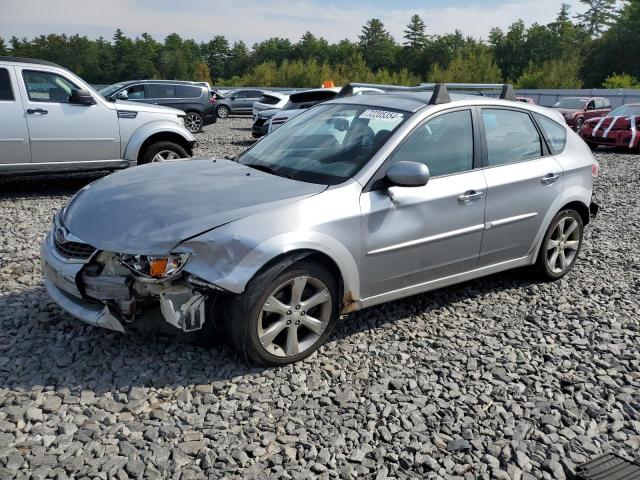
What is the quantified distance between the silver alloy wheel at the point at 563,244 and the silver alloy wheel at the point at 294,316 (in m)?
2.45

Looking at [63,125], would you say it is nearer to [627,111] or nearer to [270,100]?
[270,100]

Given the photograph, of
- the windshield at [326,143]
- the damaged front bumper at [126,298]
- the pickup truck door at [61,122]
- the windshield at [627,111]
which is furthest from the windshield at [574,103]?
the damaged front bumper at [126,298]

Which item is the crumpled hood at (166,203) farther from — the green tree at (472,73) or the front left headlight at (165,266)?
the green tree at (472,73)

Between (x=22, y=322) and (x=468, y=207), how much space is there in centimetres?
324

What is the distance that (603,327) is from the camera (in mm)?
4461

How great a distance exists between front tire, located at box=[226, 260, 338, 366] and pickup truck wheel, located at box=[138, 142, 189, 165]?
575 cm

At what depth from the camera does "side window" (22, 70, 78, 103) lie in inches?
308

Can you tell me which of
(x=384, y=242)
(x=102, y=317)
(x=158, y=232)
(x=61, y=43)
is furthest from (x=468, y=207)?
(x=61, y=43)

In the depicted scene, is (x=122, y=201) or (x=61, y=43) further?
(x=61, y=43)

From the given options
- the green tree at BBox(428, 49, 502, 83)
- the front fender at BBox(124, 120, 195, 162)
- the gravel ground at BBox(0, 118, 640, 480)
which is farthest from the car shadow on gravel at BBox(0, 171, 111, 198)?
the green tree at BBox(428, 49, 502, 83)

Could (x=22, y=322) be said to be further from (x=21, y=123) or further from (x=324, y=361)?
(x=21, y=123)

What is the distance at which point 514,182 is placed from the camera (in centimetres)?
459

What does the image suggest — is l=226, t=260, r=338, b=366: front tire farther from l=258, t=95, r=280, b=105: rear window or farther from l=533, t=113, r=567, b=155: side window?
l=258, t=95, r=280, b=105: rear window

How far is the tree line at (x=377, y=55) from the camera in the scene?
59.3 metres
